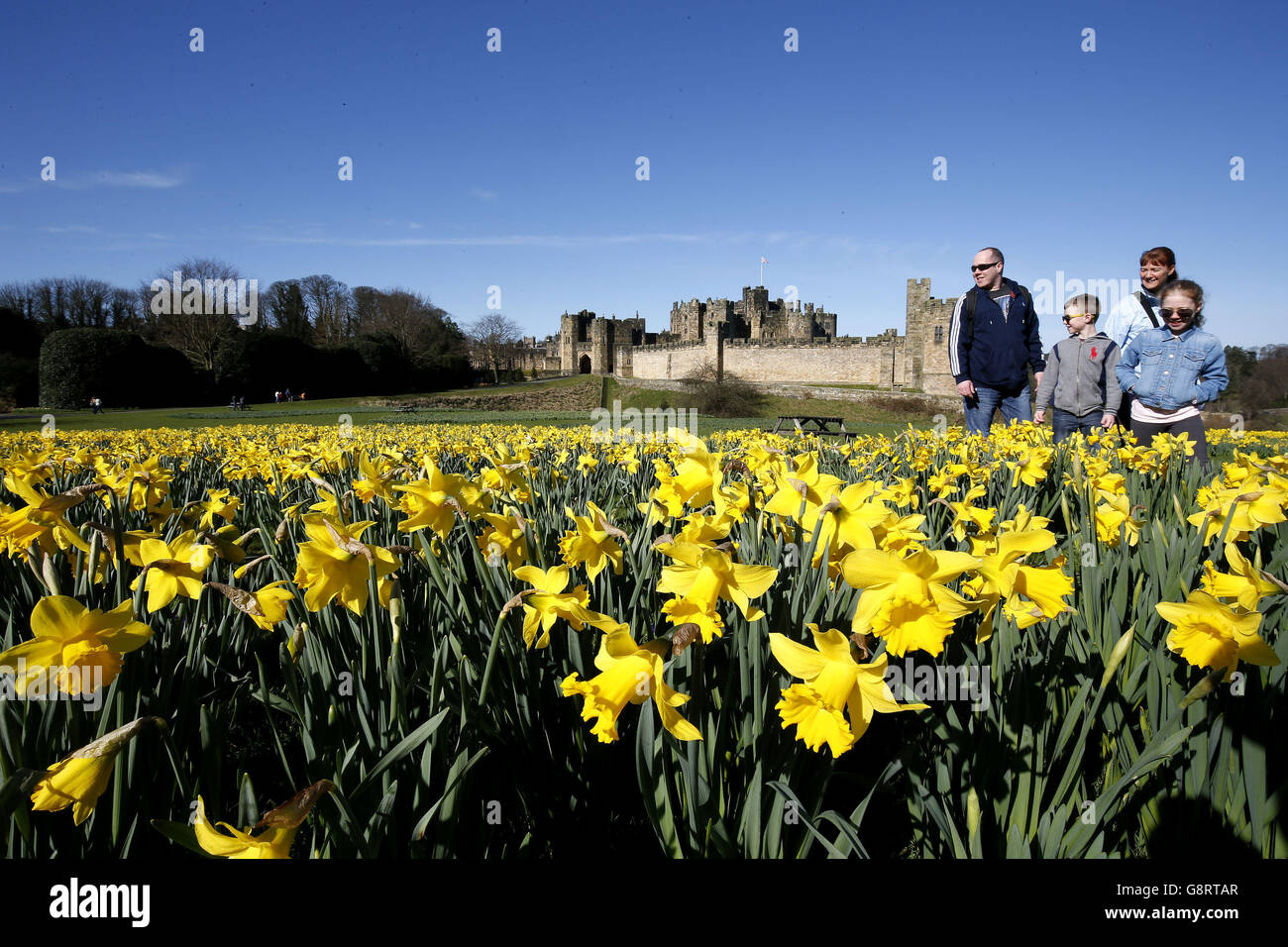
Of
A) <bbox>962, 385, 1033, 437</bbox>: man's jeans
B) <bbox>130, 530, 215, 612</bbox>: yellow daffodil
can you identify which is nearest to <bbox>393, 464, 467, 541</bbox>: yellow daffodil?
<bbox>130, 530, 215, 612</bbox>: yellow daffodil

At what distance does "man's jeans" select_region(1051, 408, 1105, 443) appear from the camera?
4742 mm

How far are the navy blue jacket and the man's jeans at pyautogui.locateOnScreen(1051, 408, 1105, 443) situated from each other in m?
0.36

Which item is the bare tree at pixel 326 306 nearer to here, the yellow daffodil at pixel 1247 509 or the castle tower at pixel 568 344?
the castle tower at pixel 568 344

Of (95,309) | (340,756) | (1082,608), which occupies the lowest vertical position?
(340,756)

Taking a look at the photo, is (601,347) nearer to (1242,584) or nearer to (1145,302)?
(1145,302)

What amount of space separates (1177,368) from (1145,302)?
0.62 meters

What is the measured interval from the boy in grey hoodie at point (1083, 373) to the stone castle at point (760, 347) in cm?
2754

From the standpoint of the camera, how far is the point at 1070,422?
484 centimetres

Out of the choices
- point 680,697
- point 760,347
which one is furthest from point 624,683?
point 760,347

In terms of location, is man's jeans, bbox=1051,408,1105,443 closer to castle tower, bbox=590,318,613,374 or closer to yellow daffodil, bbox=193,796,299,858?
yellow daffodil, bbox=193,796,299,858
